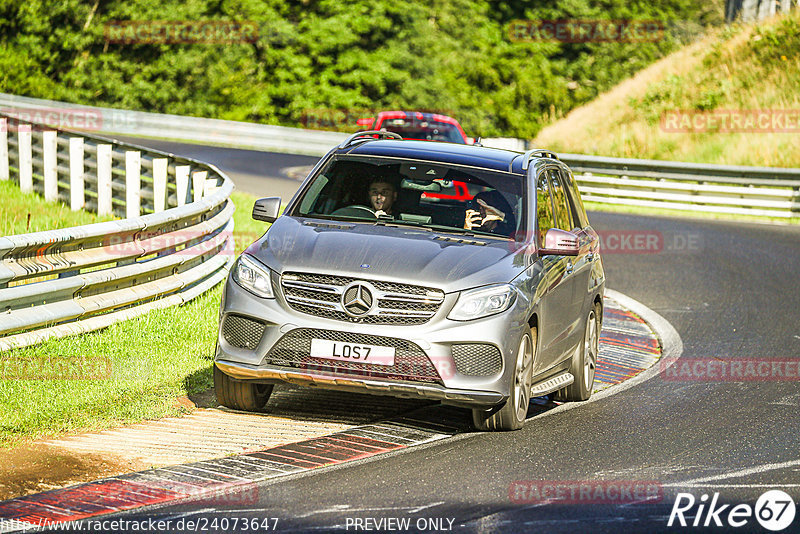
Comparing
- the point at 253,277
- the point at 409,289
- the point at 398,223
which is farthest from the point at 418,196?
the point at 253,277

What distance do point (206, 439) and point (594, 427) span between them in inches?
108

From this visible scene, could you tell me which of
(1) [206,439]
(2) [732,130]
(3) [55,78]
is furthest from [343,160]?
(3) [55,78]

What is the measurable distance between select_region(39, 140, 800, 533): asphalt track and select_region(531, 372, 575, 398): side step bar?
230 millimetres

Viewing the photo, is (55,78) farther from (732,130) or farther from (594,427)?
(594,427)

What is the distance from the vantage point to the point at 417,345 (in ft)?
24.9

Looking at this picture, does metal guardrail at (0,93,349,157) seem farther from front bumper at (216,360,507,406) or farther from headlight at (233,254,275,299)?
front bumper at (216,360,507,406)

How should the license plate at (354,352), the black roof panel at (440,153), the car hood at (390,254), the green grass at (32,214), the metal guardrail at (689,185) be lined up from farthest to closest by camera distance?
the metal guardrail at (689,185) → the green grass at (32,214) → the black roof panel at (440,153) → the car hood at (390,254) → the license plate at (354,352)

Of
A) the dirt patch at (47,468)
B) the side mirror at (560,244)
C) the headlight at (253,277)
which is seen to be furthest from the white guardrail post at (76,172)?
the dirt patch at (47,468)

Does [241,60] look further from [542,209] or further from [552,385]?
[552,385]

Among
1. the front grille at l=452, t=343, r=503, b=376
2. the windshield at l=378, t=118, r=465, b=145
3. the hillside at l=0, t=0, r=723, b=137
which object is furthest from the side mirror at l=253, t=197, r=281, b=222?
the hillside at l=0, t=0, r=723, b=137

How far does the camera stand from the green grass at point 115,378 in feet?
25.0

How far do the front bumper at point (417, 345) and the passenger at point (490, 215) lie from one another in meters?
1.00

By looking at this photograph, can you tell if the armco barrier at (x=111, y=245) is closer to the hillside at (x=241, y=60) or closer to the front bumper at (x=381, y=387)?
the front bumper at (x=381, y=387)

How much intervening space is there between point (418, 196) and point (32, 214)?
1052cm
